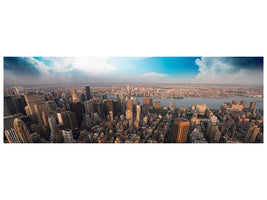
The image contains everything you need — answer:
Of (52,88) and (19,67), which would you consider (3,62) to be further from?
(52,88)

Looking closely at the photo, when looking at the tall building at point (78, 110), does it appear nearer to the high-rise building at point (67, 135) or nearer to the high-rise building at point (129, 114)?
the high-rise building at point (67, 135)

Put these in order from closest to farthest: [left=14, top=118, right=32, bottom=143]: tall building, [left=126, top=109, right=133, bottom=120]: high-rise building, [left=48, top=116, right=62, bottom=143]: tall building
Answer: [left=14, top=118, right=32, bottom=143]: tall building → [left=48, top=116, right=62, bottom=143]: tall building → [left=126, top=109, right=133, bottom=120]: high-rise building

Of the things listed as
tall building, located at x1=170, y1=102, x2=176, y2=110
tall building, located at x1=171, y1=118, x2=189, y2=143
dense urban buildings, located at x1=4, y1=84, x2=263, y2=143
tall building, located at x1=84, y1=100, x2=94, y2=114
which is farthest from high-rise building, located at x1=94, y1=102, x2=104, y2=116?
tall building, located at x1=171, y1=118, x2=189, y2=143

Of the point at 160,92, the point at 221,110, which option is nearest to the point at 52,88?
the point at 160,92

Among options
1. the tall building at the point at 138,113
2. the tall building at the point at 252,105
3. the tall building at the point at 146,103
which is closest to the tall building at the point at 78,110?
the tall building at the point at 138,113

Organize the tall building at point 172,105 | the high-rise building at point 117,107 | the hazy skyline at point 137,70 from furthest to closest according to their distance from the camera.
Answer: the high-rise building at point 117,107 → the tall building at point 172,105 → the hazy skyline at point 137,70

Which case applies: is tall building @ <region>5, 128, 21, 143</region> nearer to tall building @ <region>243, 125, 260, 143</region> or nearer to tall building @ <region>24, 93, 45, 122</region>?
tall building @ <region>24, 93, 45, 122</region>

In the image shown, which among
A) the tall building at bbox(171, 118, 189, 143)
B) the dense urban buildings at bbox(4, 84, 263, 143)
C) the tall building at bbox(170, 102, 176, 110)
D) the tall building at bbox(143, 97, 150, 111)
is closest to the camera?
the dense urban buildings at bbox(4, 84, 263, 143)

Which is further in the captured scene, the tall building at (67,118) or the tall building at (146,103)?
the tall building at (67,118)
